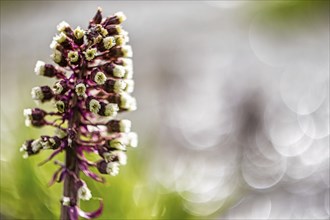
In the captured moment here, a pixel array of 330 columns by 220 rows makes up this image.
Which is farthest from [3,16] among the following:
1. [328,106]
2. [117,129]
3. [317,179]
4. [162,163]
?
[117,129]

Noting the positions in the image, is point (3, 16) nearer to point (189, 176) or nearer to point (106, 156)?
point (189, 176)

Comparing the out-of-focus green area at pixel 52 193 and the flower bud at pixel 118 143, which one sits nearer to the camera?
the flower bud at pixel 118 143

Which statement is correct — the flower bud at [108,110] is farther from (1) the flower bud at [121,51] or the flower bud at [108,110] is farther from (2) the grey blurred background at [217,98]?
(2) the grey blurred background at [217,98]

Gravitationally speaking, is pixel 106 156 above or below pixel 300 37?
below

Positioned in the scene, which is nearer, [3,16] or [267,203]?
[267,203]

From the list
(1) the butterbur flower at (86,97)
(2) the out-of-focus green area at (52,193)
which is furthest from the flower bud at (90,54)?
(2) the out-of-focus green area at (52,193)

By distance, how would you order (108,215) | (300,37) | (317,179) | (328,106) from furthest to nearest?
1. (300,37)
2. (328,106)
3. (317,179)
4. (108,215)
